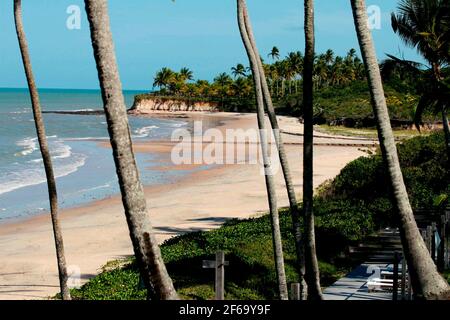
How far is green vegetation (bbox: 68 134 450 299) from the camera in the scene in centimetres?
1427

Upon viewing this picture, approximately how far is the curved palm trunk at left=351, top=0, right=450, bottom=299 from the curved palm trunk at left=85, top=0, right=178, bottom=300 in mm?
3738

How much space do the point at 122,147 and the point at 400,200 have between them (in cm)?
413

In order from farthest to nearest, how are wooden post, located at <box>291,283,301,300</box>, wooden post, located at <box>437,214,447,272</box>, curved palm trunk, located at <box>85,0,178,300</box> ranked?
wooden post, located at <box>437,214,447,272</box> → wooden post, located at <box>291,283,301,300</box> → curved palm trunk, located at <box>85,0,178,300</box>

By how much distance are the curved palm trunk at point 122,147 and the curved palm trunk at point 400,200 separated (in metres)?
3.74

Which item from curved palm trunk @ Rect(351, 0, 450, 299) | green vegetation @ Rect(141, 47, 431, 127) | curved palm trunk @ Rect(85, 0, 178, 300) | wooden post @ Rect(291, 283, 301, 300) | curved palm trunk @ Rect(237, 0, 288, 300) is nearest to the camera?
curved palm trunk @ Rect(85, 0, 178, 300)

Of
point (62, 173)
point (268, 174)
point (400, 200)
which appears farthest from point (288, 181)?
point (62, 173)

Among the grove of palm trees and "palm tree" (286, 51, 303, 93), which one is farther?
"palm tree" (286, 51, 303, 93)

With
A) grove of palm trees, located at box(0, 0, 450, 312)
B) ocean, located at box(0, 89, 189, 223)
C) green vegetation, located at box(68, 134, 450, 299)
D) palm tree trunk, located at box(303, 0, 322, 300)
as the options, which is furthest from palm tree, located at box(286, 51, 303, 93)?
palm tree trunk, located at box(303, 0, 322, 300)

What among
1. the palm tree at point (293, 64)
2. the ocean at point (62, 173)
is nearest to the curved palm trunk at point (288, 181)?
the ocean at point (62, 173)

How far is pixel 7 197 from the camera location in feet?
113

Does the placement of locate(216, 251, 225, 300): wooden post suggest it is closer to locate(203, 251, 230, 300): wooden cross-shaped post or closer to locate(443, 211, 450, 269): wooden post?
locate(203, 251, 230, 300): wooden cross-shaped post

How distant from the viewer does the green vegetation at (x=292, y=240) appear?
14266mm

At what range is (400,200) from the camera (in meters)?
8.92

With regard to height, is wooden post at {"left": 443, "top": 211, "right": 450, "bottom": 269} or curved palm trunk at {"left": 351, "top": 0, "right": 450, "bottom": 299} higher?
curved palm trunk at {"left": 351, "top": 0, "right": 450, "bottom": 299}
